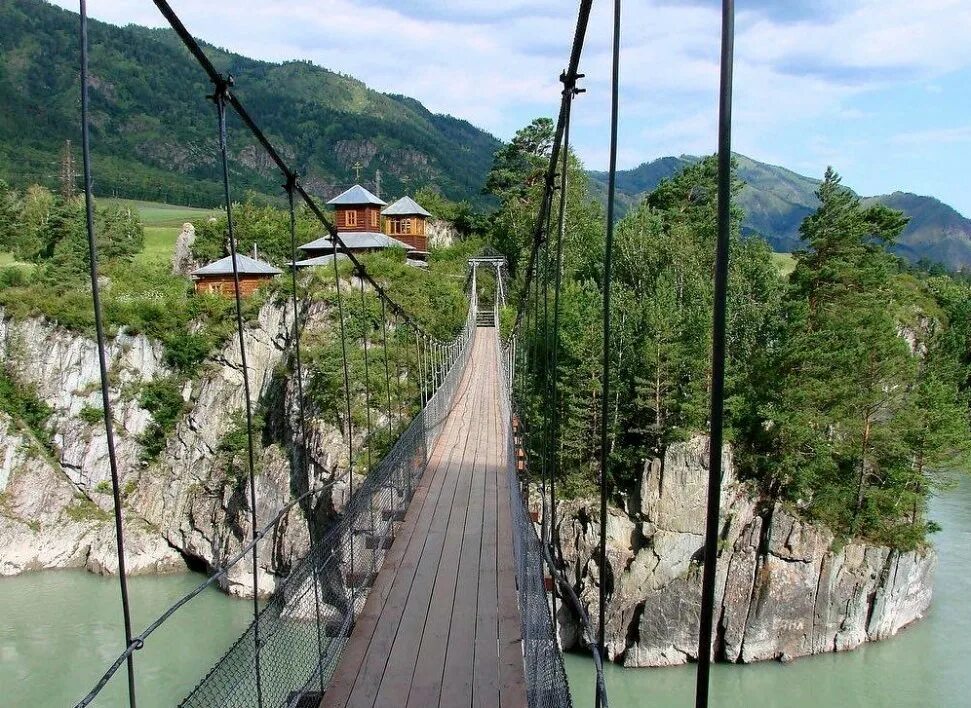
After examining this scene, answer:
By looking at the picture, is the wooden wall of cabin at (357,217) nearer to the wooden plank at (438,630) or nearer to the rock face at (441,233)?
the rock face at (441,233)

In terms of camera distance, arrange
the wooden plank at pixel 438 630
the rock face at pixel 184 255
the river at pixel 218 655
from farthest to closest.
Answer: the rock face at pixel 184 255, the river at pixel 218 655, the wooden plank at pixel 438 630

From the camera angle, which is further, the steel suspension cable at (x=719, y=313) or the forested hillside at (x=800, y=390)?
the forested hillside at (x=800, y=390)

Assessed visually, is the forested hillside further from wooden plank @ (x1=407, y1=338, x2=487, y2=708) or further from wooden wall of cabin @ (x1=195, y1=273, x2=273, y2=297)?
wooden wall of cabin @ (x1=195, y1=273, x2=273, y2=297)

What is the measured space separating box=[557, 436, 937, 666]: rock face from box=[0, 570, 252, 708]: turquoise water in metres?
7.23

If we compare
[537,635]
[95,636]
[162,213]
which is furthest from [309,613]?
[162,213]

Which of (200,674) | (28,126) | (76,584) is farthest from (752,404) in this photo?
(28,126)

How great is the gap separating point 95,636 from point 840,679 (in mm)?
14400

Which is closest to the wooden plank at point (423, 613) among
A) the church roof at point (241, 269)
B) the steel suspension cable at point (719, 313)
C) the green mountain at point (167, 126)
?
the steel suspension cable at point (719, 313)

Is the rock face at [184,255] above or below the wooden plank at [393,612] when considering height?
above

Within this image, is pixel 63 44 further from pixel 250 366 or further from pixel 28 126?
pixel 250 366

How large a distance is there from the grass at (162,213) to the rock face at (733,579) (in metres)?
30.2

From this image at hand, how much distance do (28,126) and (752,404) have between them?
68916mm

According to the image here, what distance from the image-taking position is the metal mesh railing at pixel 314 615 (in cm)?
207

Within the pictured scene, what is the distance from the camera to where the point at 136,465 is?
18.9 meters
